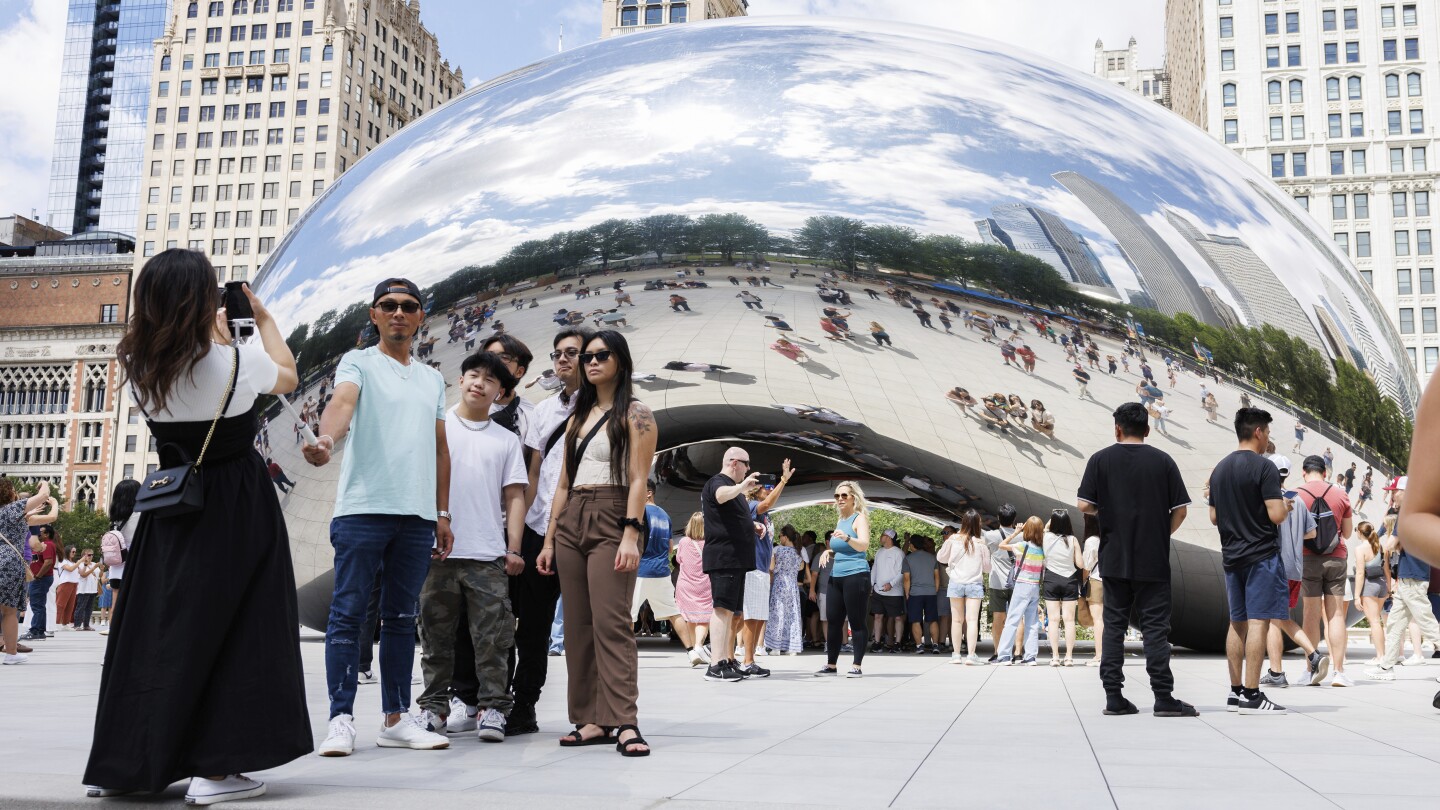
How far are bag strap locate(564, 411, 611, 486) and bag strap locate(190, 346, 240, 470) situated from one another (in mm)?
1512

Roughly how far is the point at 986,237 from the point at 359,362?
190 inches

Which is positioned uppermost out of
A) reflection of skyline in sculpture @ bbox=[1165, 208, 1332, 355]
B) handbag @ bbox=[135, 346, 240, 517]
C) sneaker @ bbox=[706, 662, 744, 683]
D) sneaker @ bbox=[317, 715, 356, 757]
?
reflection of skyline in sculpture @ bbox=[1165, 208, 1332, 355]

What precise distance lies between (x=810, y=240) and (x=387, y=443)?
165 inches

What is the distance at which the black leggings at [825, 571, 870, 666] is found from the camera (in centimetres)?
920

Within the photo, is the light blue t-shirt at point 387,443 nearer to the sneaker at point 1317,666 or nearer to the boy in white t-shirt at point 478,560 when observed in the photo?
the boy in white t-shirt at point 478,560

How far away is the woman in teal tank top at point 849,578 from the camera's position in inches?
360

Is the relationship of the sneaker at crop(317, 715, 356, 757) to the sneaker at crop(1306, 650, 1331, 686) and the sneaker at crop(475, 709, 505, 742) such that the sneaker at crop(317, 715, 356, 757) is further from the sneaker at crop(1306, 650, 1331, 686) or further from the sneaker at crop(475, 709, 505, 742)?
the sneaker at crop(1306, 650, 1331, 686)

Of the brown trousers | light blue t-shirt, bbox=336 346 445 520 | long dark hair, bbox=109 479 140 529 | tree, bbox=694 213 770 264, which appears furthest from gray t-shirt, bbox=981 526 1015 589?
long dark hair, bbox=109 479 140 529

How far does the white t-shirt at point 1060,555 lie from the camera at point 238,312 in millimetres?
8273

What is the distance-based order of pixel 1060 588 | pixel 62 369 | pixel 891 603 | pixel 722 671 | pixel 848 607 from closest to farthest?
pixel 722 671
pixel 848 607
pixel 1060 588
pixel 891 603
pixel 62 369

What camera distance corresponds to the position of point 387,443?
4.63 metres

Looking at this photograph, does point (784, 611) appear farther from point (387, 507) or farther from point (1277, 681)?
point (387, 507)

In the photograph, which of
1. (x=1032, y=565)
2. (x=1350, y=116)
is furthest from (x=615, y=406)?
(x=1350, y=116)

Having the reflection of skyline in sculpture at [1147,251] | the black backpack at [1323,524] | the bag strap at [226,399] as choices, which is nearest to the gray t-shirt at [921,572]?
the black backpack at [1323,524]
